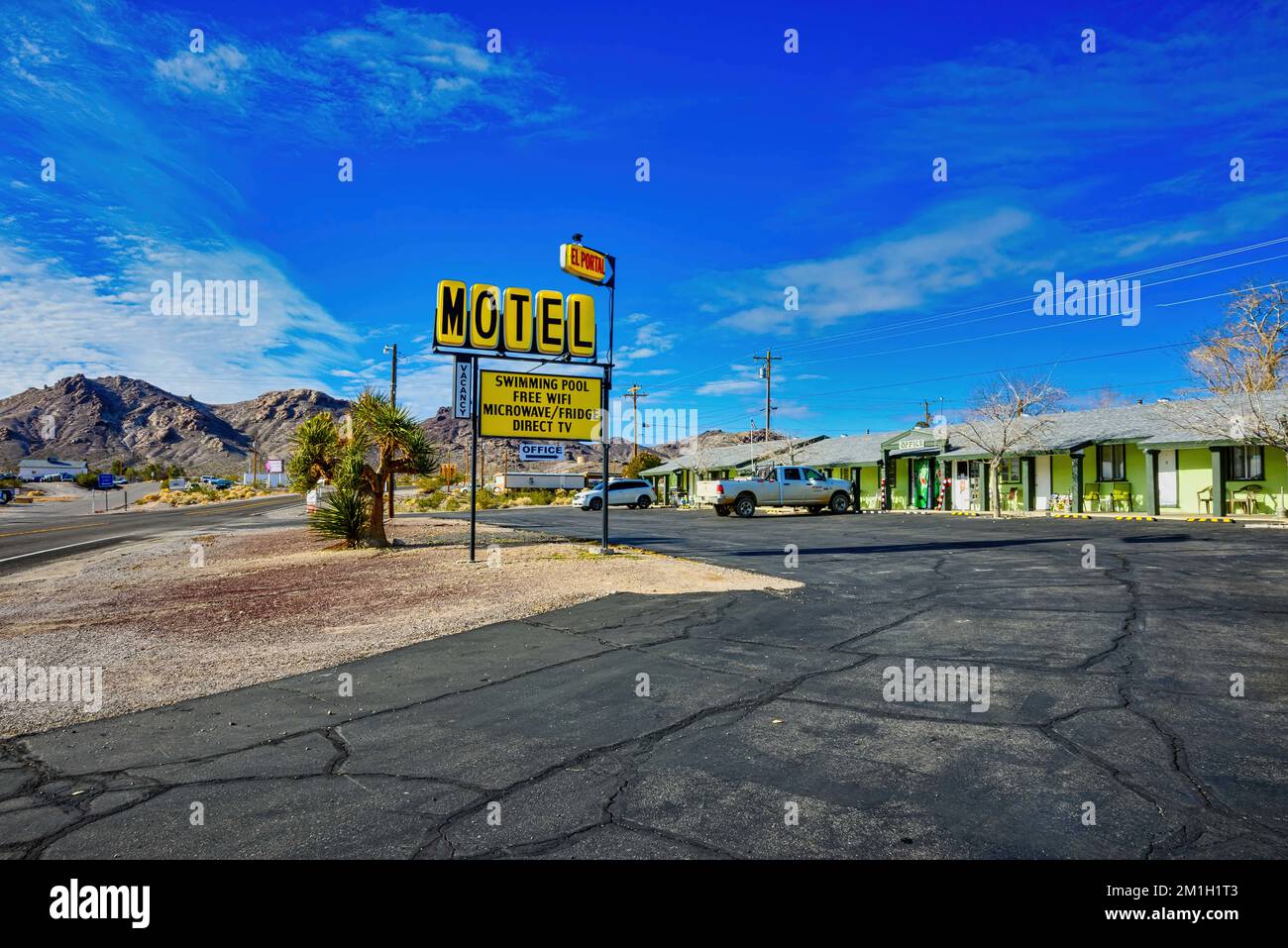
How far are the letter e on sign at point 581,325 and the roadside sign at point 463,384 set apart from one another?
2.40m

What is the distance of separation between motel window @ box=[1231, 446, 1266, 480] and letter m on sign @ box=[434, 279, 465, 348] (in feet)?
91.9

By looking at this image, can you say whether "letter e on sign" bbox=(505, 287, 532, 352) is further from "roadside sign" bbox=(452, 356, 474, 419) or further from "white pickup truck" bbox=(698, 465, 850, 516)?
"white pickup truck" bbox=(698, 465, 850, 516)

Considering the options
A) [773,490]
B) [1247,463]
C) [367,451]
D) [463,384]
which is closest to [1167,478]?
[1247,463]

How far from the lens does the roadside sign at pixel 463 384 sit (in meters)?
15.6

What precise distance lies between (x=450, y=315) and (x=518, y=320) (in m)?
1.56

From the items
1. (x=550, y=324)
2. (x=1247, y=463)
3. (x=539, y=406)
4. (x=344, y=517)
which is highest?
(x=550, y=324)

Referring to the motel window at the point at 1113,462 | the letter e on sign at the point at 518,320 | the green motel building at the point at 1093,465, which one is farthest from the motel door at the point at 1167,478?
the letter e on sign at the point at 518,320

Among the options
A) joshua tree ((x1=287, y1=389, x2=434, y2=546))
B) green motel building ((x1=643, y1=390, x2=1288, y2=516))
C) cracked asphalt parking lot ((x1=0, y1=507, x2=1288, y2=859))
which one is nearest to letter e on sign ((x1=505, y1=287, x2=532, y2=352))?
joshua tree ((x1=287, y1=389, x2=434, y2=546))

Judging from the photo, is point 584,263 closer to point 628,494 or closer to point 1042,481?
point 1042,481

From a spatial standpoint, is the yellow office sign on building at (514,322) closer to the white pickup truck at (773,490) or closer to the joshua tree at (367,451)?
the joshua tree at (367,451)

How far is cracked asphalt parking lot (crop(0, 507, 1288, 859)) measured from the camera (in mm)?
3133

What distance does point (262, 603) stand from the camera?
32.6 ft

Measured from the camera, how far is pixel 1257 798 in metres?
3.36
